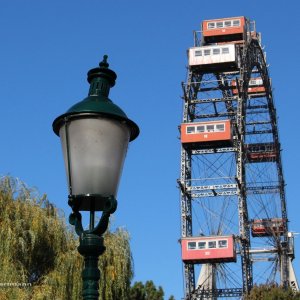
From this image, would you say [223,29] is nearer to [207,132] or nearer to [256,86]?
[256,86]

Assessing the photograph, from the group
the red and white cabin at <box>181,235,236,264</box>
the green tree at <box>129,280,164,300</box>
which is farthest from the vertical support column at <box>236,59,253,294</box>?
the green tree at <box>129,280,164,300</box>

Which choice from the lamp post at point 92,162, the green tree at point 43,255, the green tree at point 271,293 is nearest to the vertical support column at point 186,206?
the green tree at point 271,293

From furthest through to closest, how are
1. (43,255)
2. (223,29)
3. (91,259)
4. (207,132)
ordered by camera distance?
(223,29) → (207,132) → (43,255) → (91,259)

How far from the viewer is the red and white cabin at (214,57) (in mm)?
51656

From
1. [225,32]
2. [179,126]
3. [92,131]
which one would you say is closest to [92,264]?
[92,131]

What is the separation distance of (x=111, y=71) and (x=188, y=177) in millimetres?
46235

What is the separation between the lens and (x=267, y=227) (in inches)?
2124

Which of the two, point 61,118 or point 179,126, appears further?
point 179,126

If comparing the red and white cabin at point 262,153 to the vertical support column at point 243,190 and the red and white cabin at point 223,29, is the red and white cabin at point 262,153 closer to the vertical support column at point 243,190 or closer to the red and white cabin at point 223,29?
the vertical support column at point 243,190

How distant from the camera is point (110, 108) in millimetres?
4965

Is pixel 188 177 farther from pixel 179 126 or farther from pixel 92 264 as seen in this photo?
pixel 92 264

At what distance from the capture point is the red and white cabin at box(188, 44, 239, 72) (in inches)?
2034

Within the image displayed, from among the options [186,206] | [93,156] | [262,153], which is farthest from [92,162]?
[262,153]

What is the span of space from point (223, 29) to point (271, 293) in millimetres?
24604
